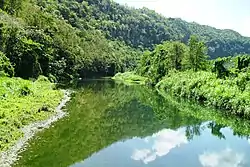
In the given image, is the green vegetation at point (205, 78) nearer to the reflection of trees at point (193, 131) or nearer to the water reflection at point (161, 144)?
the reflection of trees at point (193, 131)

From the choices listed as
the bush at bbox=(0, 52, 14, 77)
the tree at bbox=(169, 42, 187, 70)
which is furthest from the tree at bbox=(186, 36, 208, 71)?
the bush at bbox=(0, 52, 14, 77)

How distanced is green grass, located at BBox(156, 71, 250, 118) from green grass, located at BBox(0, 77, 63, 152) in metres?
19.8

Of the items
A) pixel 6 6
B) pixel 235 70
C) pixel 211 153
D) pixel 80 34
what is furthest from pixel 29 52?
pixel 80 34

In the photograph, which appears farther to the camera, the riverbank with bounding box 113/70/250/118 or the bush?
the bush

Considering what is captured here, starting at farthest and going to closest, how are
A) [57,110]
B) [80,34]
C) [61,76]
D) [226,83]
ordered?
[80,34] → [61,76] → [226,83] → [57,110]

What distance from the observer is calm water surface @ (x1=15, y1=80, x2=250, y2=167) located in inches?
917

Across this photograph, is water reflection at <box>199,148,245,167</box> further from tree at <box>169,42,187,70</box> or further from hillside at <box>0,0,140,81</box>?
tree at <box>169,42,187,70</box>

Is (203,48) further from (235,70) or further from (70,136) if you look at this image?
(70,136)

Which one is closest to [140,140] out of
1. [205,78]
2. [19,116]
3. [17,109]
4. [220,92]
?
[19,116]

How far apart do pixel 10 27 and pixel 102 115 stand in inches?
1296

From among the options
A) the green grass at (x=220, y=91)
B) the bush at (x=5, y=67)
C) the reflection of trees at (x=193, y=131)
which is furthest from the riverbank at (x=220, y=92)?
the bush at (x=5, y=67)

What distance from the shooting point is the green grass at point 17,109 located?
24783 mm

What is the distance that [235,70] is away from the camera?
179ft

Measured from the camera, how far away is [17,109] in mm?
31125
